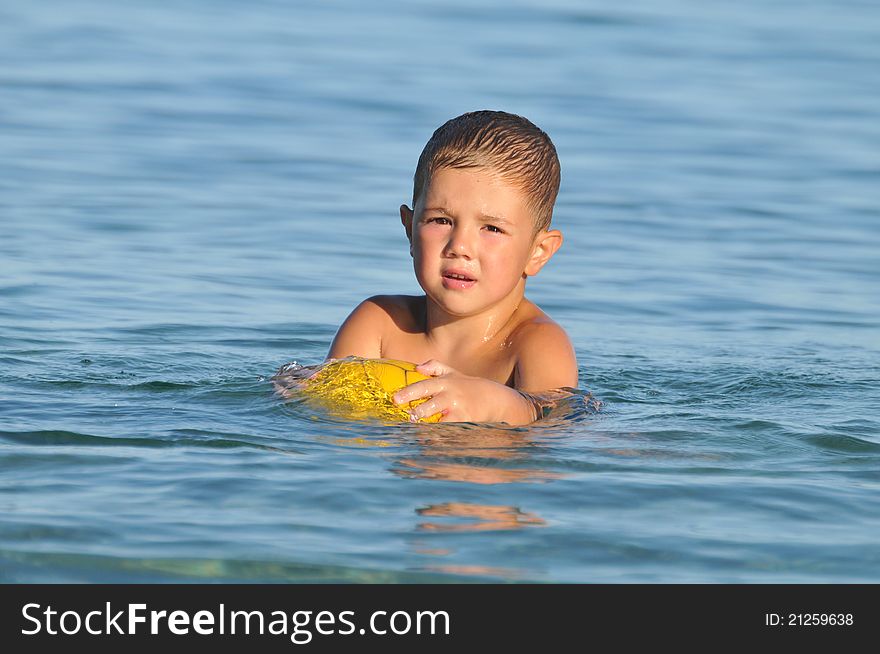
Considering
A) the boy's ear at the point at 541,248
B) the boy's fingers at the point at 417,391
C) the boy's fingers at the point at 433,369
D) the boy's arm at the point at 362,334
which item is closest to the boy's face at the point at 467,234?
the boy's ear at the point at 541,248

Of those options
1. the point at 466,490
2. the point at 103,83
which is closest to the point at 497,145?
the point at 466,490

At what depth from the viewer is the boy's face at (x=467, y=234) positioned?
242 inches

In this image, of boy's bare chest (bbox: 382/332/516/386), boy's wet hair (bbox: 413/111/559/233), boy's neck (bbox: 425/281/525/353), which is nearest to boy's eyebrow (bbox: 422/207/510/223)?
boy's wet hair (bbox: 413/111/559/233)

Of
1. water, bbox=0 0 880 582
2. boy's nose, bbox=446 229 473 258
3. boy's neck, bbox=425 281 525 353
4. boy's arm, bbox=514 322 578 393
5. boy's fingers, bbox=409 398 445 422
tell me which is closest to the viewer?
water, bbox=0 0 880 582

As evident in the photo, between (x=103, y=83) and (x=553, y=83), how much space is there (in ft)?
16.7

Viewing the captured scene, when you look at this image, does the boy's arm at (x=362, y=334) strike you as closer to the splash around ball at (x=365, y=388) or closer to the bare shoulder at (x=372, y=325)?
the bare shoulder at (x=372, y=325)

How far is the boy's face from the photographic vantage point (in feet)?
20.2

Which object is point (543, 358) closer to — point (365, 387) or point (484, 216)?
point (484, 216)

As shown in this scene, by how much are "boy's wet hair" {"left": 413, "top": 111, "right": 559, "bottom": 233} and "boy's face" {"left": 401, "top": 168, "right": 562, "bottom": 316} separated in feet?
0.14

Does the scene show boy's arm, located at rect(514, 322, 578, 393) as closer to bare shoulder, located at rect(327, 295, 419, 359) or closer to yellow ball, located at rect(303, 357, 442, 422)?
bare shoulder, located at rect(327, 295, 419, 359)

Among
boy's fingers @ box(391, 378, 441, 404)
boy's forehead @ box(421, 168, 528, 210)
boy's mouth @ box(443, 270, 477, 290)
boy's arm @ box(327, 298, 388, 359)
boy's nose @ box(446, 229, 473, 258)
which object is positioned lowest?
boy's fingers @ box(391, 378, 441, 404)

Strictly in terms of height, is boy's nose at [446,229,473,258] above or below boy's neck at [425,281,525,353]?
above

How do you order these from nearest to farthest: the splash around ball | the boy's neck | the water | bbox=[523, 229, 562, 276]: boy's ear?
the water, the splash around ball, bbox=[523, 229, 562, 276]: boy's ear, the boy's neck

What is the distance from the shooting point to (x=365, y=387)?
579 centimetres
